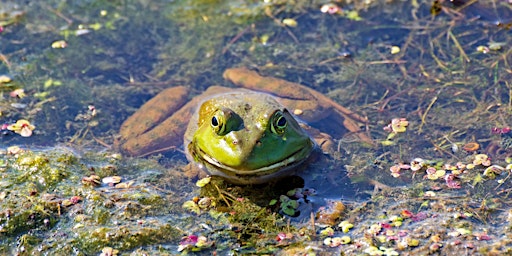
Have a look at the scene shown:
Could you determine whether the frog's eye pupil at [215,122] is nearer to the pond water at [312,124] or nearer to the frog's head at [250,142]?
the frog's head at [250,142]

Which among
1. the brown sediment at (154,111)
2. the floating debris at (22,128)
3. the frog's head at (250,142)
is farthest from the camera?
the brown sediment at (154,111)

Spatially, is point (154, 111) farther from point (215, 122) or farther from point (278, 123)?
point (278, 123)

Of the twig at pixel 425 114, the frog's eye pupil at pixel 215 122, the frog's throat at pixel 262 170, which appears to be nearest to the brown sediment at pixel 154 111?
the frog's throat at pixel 262 170

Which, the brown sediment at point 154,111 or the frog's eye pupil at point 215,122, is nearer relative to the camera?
the frog's eye pupil at point 215,122

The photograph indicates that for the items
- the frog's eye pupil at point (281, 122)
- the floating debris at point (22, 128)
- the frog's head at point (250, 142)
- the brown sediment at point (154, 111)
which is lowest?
the floating debris at point (22, 128)

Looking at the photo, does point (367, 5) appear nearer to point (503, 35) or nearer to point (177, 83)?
point (503, 35)

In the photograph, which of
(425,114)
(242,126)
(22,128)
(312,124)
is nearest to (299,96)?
(312,124)

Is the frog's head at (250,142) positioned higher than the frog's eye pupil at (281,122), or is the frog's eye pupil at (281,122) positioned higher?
the frog's eye pupil at (281,122)
